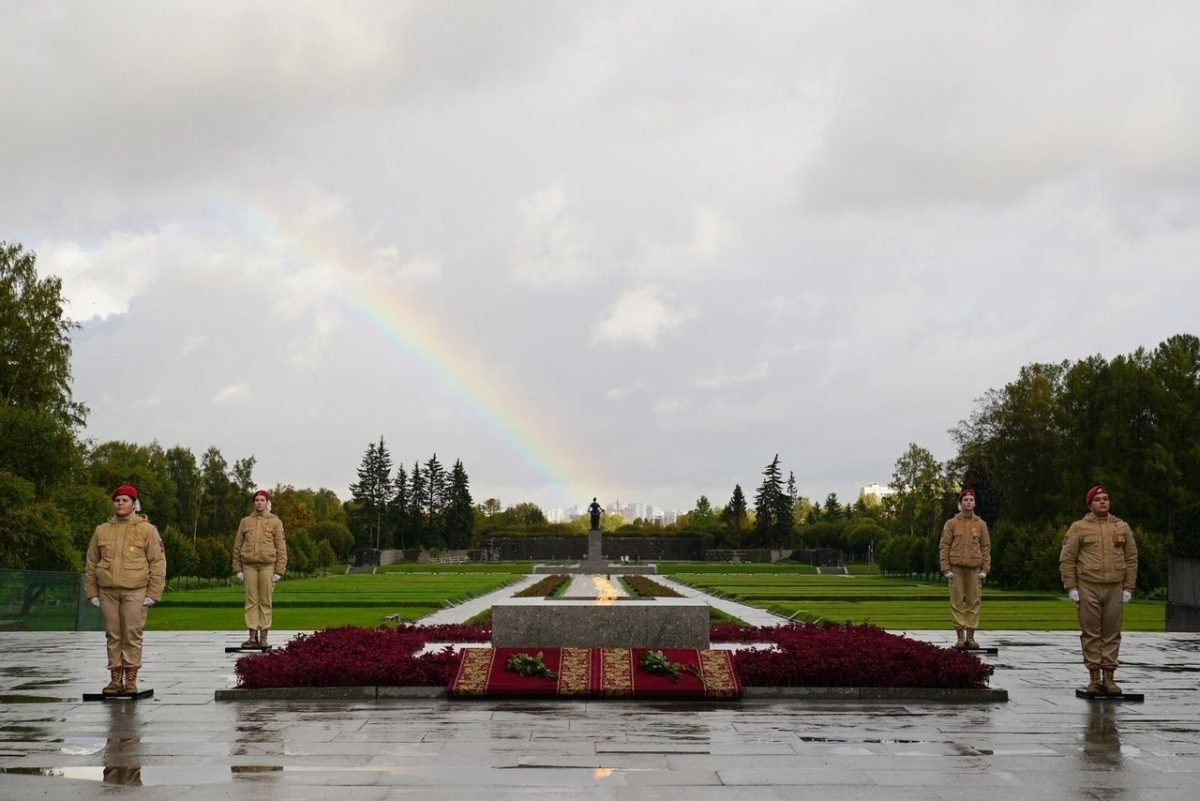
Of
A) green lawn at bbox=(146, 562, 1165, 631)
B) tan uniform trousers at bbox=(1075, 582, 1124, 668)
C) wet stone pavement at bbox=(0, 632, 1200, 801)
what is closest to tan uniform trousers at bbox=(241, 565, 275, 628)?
wet stone pavement at bbox=(0, 632, 1200, 801)

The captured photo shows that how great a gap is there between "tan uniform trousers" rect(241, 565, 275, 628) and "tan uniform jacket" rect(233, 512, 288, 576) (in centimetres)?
9

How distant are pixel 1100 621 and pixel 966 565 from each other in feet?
14.8

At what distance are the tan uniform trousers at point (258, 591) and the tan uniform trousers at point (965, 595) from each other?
33.6ft

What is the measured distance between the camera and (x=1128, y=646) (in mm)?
20547

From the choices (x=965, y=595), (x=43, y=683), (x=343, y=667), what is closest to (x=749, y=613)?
(x=965, y=595)

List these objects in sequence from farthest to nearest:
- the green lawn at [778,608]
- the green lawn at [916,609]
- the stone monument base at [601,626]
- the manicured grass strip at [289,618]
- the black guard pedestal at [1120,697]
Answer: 1. the green lawn at [778,608]
2. the green lawn at [916,609]
3. the manicured grass strip at [289,618]
4. the stone monument base at [601,626]
5. the black guard pedestal at [1120,697]

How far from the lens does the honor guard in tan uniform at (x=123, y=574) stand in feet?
44.4

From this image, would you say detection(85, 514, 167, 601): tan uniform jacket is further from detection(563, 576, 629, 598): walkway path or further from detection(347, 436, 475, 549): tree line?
detection(347, 436, 475, 549): tree line

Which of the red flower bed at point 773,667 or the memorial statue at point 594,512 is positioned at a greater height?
the memorial statue at point 594,512

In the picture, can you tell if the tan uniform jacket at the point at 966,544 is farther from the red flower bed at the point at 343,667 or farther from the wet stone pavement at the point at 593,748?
the red flower bed at the point at 343,667

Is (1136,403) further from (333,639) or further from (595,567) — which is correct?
(333,639)

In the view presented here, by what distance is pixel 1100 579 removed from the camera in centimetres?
1371

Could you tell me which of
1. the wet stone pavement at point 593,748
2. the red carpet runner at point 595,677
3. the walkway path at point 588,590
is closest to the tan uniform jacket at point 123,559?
the wet stone pavement at point 593,748

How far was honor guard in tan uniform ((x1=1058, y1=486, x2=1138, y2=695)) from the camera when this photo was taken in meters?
13.5
